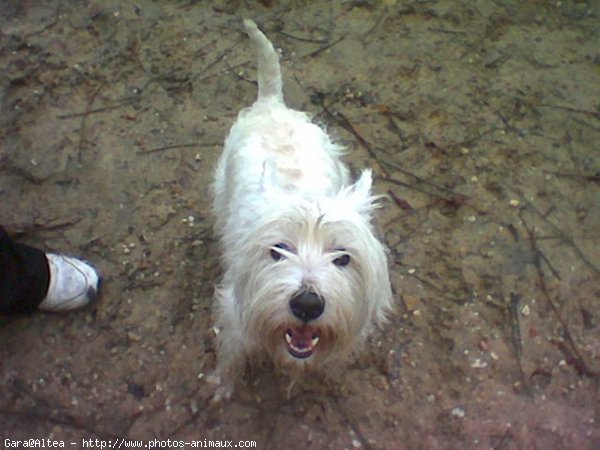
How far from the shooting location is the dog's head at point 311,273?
2.16 metres

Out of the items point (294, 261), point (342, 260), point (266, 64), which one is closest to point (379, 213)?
point (266, 64)

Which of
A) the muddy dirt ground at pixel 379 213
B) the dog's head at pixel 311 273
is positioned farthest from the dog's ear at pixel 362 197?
the muddy dirt ground at pixel 379 213

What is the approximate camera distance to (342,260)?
2271 mm

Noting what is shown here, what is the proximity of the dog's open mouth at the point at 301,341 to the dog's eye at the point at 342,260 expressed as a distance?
0.83 feet

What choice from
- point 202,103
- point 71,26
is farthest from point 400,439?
point 71,26

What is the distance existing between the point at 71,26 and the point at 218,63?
41.7 inches

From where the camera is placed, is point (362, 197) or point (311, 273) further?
point (362, 197)

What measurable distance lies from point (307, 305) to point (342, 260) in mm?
235

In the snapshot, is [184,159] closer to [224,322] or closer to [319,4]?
[224,322]

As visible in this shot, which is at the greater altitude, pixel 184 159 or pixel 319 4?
pixel 319 4

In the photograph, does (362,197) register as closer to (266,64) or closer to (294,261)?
(294,261)

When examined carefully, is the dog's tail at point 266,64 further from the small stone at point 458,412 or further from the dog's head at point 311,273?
the small stone at point 458,412

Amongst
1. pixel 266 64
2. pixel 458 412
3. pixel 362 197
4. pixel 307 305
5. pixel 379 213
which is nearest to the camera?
pixel 307 305

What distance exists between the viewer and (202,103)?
4.05m
